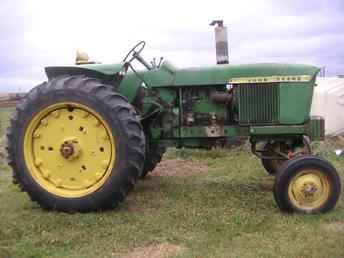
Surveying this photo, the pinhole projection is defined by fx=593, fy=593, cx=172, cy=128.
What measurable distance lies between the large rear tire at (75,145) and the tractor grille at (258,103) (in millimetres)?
1310

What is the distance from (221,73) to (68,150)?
1.98m

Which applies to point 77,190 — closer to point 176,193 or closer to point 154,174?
point 176,193

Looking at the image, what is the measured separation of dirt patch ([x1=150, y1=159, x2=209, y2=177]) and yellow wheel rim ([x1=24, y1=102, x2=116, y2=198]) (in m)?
2.38

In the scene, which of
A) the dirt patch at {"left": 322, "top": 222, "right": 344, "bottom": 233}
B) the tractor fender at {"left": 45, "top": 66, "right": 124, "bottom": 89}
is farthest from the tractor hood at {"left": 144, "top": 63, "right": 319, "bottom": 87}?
the dirt patch at {"left": 322, "top": 222, "right": 344, "bottom": 233}

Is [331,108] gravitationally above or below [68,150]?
below

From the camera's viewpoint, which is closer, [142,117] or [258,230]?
[258,230]

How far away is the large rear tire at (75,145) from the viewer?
6320 millimetres

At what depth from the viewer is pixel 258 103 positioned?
6.90 meters

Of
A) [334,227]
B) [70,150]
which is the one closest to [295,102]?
[334,227]

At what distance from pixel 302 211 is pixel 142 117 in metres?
2.21

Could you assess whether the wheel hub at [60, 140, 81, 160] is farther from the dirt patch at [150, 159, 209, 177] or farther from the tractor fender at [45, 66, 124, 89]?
the dirt patch at [150, 159, 209, 177]

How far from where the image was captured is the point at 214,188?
770 cm

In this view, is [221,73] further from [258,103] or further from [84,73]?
[84,73]

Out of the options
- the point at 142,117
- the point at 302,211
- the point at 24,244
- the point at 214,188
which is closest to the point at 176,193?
the point at 214,188
